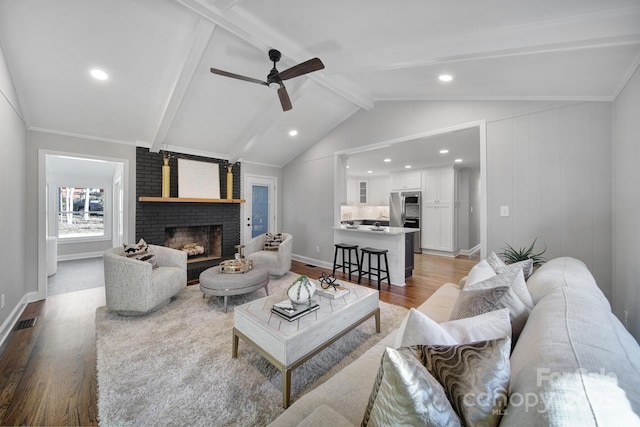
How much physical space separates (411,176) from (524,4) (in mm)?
5851

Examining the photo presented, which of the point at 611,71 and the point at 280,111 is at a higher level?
the point at 280,111

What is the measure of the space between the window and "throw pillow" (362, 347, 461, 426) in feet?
28.2

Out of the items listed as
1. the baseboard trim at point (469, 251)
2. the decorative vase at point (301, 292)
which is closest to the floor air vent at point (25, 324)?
the decorative vase at point (301, 292)

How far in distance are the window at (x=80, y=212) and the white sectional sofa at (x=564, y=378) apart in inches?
326

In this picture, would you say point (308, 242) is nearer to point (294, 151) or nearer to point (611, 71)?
point (294, 151)

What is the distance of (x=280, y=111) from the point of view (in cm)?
402

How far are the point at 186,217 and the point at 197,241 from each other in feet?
2.44

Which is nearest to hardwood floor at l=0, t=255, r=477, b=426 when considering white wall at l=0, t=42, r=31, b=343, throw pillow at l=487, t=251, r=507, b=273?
white wall at l=0, t=42, r=31, b=343

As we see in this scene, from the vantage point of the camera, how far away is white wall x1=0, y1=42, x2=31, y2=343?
246cm

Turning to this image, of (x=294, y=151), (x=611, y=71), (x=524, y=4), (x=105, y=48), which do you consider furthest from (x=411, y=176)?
(x=105, y=48)

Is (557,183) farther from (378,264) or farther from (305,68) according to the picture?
(305,68)

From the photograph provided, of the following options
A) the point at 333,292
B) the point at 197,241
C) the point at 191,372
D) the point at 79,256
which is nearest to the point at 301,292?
the point at 333,292

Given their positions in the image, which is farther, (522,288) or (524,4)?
(524,4)

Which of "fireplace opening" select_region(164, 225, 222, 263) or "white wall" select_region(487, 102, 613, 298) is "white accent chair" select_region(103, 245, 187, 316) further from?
"white wall" select_region(487, 102, 613, 298)
